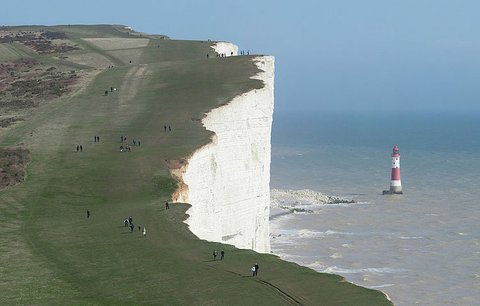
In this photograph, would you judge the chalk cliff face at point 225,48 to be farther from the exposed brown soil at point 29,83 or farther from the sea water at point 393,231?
the exposed brown soil at point 29,83

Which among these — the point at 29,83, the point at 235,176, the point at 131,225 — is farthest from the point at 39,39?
the point at 131,225

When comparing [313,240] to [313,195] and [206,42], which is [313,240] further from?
[206,42]

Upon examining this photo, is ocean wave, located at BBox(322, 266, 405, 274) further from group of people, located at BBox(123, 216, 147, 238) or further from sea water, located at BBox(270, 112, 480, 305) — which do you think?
group of people, located at BBox(123, 216, 147, 238)

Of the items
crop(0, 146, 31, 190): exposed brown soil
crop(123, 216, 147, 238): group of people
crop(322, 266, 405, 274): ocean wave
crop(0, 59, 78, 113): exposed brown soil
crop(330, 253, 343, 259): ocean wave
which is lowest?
crop(322, 266, 405, 274): ocean wave

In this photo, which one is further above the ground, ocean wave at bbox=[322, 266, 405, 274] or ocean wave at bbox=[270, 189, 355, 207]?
ocean wave at bbox=[270, 189, 355, 207]

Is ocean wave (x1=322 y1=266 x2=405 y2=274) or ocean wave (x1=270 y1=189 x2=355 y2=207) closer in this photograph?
ocean wave (x1=322 y1=266 x2=405 y2=274)

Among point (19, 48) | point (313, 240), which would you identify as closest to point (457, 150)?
point (19, 48)

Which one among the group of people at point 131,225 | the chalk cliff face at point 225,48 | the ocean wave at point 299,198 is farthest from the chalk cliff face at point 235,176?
the chalk cliff face at point 225,48

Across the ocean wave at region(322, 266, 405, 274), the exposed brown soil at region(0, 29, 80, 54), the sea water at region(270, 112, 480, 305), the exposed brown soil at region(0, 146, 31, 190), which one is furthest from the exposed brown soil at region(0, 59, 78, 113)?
the ocean wave at region(322, 266, 405, 274)
